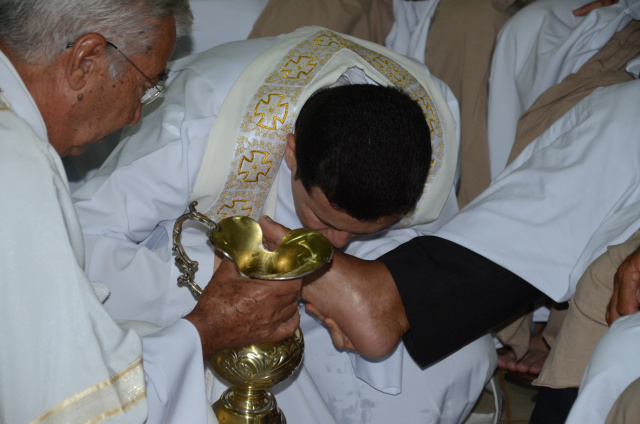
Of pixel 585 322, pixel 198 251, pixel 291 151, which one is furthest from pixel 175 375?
pixel 585 322

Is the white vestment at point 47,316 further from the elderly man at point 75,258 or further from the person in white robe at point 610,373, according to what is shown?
the person in white robe at point 610,373

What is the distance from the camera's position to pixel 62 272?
152cm

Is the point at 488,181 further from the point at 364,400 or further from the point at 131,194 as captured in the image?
the point at 131,194

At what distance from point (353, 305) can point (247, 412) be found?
1.43ft

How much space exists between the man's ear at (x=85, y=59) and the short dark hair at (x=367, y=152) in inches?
25.4

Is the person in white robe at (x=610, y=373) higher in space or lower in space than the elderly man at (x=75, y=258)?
lower

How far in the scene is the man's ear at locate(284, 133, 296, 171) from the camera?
2348mm

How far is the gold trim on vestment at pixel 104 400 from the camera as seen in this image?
152cm

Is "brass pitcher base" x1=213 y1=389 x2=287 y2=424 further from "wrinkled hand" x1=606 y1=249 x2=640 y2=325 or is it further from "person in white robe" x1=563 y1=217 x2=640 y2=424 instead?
"wrinkled hand" x1=606 y1=249 x2=640 y2=325

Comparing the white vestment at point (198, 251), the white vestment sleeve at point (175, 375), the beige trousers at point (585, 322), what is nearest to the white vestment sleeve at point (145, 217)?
the white vestment at point (198, 251)

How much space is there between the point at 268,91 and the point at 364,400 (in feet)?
3.18

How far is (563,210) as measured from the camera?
243 centimetres

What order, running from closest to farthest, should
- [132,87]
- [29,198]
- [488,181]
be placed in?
1. [29,198]
2. [132,87]
3. [488,181]

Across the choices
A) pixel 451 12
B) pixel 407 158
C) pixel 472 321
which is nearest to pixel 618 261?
pixel 472 321
